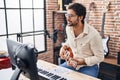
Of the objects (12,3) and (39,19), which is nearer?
(12,3)

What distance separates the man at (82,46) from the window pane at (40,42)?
1.68 m

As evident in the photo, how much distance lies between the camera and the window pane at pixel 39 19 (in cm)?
364

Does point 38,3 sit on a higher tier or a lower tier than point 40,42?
higher

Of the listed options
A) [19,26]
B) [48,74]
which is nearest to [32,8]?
[19,26]

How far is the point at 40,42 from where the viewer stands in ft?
12.5

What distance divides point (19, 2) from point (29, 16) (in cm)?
36

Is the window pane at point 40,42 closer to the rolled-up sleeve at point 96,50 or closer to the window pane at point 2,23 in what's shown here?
the window pane at point 2,23

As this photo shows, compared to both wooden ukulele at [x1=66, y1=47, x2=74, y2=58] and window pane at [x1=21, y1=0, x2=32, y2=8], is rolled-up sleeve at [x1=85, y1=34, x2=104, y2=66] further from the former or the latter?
window pane at [x1=21, y1=0, x2=32, y2=8]

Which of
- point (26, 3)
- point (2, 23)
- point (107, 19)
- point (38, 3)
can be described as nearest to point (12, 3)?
point (26, 3)

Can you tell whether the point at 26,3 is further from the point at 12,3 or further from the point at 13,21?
the point at 13,21

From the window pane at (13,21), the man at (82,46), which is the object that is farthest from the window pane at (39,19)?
the man at (82,46)

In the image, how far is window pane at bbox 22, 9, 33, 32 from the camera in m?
3.41

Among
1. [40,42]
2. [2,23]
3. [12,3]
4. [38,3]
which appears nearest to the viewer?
[2,23]

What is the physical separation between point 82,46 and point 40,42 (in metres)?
1.85
